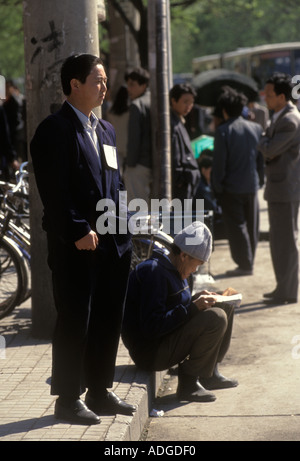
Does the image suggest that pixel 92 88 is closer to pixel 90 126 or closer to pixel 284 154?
pixel 90 126

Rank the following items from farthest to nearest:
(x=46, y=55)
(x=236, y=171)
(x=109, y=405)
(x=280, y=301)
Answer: (x=236, y=171) → (x=280, y=301) → (x=46, y=55) → (x=109, y=405)

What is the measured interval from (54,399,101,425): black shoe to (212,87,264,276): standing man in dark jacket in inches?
208

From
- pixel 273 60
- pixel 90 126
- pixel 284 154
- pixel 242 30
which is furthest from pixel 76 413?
pixel 242 30

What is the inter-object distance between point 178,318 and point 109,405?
2.55ft

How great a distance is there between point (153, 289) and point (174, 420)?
747mm

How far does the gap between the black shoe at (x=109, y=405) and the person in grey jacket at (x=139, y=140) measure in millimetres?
4783

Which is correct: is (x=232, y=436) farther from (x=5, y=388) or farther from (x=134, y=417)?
(x=5, y=388)

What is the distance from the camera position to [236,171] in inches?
395

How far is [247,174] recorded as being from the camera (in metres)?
10.1

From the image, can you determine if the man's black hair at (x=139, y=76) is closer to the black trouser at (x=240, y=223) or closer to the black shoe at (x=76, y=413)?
the black trouser at (x=240, y=223)

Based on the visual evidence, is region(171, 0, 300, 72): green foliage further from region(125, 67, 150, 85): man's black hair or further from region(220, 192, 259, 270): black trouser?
region(220, 192, 259, 270): black trouser

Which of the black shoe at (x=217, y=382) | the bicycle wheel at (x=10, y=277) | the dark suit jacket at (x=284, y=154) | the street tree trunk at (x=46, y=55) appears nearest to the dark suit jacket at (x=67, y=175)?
the black shoe at (x=217, y=382)

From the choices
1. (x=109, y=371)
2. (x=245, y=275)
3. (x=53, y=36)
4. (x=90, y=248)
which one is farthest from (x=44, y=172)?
(x=245, y=275)

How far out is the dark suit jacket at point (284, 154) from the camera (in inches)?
327
